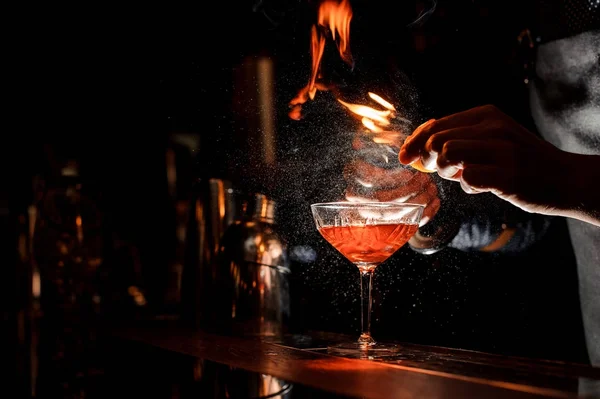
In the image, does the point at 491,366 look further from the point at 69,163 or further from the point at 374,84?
the point at 69,163

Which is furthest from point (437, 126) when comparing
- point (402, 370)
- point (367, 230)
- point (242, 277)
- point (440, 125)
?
point (242, 277)

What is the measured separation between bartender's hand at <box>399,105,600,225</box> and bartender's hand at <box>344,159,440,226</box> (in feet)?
1.14

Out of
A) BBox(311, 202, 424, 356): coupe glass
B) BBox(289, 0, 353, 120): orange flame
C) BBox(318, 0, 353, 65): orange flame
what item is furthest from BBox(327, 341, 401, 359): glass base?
BBox(318, 0, 353, 65): orange flame

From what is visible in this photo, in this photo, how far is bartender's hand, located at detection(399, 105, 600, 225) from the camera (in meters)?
1.22

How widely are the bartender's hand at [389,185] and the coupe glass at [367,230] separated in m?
0.27

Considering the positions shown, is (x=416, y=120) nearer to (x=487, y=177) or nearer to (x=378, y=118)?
(x=378, y=118)

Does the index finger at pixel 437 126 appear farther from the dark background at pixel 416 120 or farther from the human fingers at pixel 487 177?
the dark background at pixel 416 120

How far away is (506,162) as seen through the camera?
123cm

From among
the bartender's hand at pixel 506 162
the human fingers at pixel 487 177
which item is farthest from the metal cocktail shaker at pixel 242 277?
the human fingers at pixel 487 177

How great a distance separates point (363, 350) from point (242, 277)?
0.57 metres

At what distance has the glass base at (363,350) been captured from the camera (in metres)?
1.24

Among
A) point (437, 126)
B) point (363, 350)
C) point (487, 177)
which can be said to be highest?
point (437, 126)

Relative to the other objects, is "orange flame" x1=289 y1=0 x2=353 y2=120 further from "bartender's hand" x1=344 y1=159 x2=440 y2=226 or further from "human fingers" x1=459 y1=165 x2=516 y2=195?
"human fingers" x1=459 y1=165 x2=516 y2=195

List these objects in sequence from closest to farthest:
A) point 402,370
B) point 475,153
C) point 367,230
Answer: point 402,370 → point 475,153 → point 367,230
